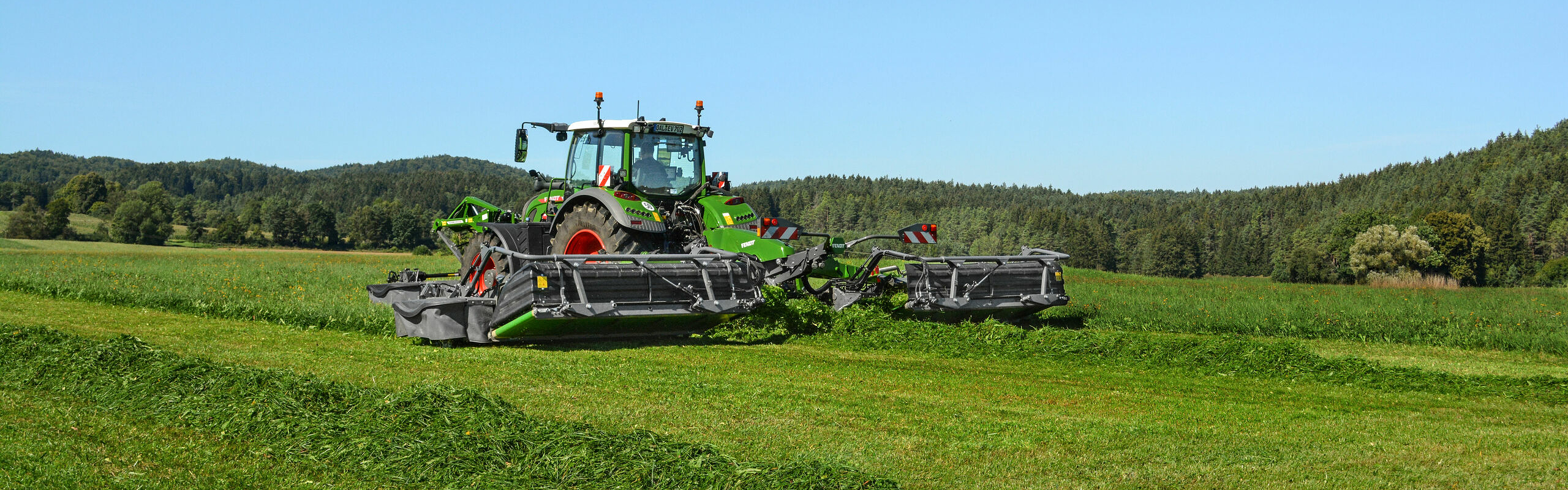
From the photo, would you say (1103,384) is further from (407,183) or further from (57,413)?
(407,183)

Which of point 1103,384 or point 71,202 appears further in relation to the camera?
point 71,202

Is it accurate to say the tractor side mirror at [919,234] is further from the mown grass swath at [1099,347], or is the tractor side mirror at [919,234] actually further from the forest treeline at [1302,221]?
the forest treeline at [1302,221]

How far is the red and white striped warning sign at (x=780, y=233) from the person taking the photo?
409 inches

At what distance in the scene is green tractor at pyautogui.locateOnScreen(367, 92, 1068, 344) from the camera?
8609mm

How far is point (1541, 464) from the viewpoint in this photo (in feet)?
16.4

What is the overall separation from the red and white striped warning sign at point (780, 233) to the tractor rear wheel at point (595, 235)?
3.85 feet

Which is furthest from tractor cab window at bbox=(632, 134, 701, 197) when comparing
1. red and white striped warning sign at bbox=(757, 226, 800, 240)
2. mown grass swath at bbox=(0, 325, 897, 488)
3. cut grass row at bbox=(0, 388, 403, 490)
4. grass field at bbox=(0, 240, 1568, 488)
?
cut grass row at bbox=(0, 388, 403, 490)

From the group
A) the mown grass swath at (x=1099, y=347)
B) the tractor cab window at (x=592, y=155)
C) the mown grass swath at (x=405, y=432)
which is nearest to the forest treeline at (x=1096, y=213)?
the tractor cab window at (x=592, y=155)

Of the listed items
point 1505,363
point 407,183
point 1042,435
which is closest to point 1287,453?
point 1042,435

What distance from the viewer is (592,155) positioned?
12.0m

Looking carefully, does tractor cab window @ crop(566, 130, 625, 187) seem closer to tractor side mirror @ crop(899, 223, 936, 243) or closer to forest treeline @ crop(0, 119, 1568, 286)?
tractor side mirror @ crop(899, 223, 936, 243)

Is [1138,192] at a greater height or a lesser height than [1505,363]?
greater

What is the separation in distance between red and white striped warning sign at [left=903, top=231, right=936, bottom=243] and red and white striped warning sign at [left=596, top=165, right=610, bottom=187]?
135 inches

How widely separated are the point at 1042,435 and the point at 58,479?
4.53 metres
